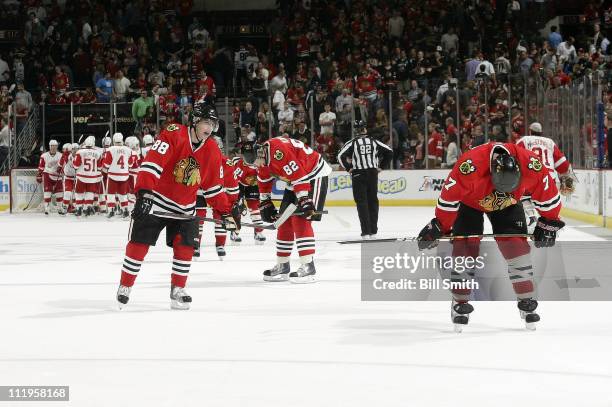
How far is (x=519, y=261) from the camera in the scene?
5.55 metres

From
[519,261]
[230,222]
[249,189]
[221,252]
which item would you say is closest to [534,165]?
[519,261]

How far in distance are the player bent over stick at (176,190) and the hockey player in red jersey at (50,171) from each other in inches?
484

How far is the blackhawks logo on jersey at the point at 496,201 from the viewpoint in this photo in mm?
5453

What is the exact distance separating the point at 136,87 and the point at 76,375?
16978 mm

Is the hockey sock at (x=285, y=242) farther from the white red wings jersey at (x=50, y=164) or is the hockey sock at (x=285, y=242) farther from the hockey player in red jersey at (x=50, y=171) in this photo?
the white red wings jersey at (x=50, y=164)

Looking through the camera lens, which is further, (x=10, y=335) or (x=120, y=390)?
(x=10, y=335)

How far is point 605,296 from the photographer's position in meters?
7.02

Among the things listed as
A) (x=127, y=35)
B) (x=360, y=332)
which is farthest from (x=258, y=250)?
(x=127, y=35)

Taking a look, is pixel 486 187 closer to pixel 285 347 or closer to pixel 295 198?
pixel 285 347

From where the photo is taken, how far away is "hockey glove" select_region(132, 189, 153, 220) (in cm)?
639

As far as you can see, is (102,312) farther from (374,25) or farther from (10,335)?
(374,25)

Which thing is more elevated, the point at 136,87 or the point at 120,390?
the point at 136,87

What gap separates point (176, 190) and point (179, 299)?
0.69 meters

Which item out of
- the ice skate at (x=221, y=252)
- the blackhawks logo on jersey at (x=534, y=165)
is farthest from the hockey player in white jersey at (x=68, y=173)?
the blackhawks logo on jersey at (x=534, y=165)
